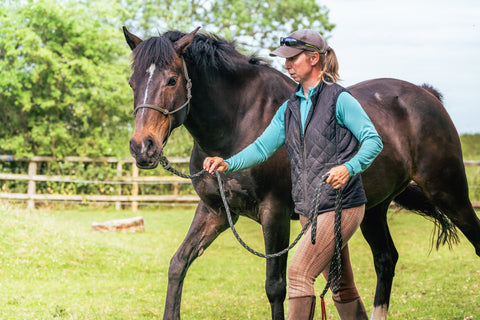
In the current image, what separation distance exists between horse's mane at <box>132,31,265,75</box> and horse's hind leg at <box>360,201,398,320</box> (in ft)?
6.23

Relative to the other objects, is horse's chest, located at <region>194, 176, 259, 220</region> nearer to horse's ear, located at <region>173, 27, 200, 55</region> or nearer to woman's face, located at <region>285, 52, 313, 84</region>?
horse's ear, located at <region>173, 27, 200, 55</region>

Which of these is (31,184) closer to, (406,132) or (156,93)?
(406,132)

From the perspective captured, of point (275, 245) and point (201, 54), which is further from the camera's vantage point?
point (201, 54)

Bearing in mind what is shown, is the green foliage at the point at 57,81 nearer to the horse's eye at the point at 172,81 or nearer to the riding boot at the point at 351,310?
the horse's eye at the point at 172,81

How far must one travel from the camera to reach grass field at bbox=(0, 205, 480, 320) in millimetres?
6113

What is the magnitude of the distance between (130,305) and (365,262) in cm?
486

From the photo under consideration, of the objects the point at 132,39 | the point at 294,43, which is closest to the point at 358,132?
the point at 294,43

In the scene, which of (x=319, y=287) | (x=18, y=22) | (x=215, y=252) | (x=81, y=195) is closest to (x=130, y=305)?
(x=319, y=287)

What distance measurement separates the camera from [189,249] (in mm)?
4336

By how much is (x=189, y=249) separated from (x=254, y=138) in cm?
102

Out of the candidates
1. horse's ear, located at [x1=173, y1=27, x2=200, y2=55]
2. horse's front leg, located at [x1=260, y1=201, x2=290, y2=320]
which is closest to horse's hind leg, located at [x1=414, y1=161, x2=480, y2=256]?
horse's front leg, located at [x1=260, y1=201, x2=290, y2=320]

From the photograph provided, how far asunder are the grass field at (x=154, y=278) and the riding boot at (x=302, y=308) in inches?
118

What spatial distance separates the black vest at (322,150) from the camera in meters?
3.07

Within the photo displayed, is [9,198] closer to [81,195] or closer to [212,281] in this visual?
[81,195]
